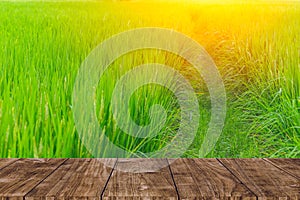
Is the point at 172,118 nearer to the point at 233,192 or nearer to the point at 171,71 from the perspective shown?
the point at 171,71

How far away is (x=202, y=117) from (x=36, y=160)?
3.32 feet

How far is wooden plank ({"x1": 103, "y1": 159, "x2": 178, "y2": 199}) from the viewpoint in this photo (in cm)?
87

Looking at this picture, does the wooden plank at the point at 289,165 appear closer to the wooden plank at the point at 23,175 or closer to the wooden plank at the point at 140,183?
the wooden plank at the point at 140,183

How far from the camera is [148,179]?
0.99m

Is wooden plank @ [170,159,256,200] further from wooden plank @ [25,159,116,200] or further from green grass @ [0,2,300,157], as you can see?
green grass @ [0,2,300,157]

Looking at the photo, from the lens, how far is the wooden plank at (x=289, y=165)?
41.7 inches

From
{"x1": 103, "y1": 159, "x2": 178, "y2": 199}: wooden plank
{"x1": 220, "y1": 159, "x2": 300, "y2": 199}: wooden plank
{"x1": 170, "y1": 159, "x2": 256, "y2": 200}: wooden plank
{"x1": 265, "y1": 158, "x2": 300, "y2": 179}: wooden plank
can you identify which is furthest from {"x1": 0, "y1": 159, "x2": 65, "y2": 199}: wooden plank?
{"x1": 265, "y1": 158, "x2": 300, "y2": 179}: wooden plank

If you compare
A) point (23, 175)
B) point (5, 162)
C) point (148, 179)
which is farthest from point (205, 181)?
point (5, 162)

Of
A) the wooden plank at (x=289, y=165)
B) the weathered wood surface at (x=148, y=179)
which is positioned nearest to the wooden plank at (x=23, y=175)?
the weathered wood surface at (x=148, y=179)

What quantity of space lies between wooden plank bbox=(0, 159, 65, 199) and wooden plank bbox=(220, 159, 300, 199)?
0.48 metres

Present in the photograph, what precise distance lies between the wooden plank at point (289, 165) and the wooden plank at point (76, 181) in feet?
1.50

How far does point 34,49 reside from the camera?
6.31ft

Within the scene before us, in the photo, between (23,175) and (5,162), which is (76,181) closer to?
(23,175)

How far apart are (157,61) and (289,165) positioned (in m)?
0.93
